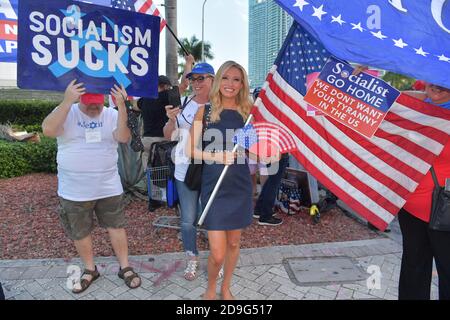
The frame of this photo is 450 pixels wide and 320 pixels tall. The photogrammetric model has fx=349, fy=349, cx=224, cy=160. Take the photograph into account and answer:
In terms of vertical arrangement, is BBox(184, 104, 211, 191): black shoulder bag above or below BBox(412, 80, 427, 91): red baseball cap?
below

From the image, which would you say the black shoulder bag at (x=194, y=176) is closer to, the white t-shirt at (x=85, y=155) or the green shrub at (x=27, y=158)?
the white t-shirt at (x=85, y=155)


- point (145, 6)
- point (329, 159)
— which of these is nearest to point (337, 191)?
point (329, 159)

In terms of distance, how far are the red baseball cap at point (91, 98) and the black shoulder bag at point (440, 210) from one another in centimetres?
251

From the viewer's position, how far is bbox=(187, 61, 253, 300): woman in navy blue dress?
2.55m

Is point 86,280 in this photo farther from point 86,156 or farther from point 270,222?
point 270,222

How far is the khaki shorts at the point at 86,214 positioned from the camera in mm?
2898

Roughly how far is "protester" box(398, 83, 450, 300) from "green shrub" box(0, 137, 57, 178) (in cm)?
652

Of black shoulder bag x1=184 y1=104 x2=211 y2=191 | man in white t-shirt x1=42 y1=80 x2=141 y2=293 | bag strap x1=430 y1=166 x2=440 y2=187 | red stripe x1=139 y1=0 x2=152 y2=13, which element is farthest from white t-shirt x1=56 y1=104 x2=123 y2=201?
bag strap x1=430 y1=166 x2=440 y2=187

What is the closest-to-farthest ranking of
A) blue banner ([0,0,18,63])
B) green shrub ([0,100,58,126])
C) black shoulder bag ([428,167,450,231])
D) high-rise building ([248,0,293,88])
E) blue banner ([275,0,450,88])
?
blue banner ([275,0,450,88]) → black shoulder bag ([428,167,450,231]) → high-rise building ([248,0,293,88]) → blue banner ([0,0,18,63]) → green shrub ([0,100,58,126])

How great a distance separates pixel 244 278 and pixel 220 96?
1707mm

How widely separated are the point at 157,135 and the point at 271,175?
1.65 m

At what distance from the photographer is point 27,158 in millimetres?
7051

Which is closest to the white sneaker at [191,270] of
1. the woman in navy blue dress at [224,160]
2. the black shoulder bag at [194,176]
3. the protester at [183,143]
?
the protester at [183,143]

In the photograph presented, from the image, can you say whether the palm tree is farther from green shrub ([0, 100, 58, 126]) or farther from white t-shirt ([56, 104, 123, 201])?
white t-shirt ([56, 104, 123, 201])
